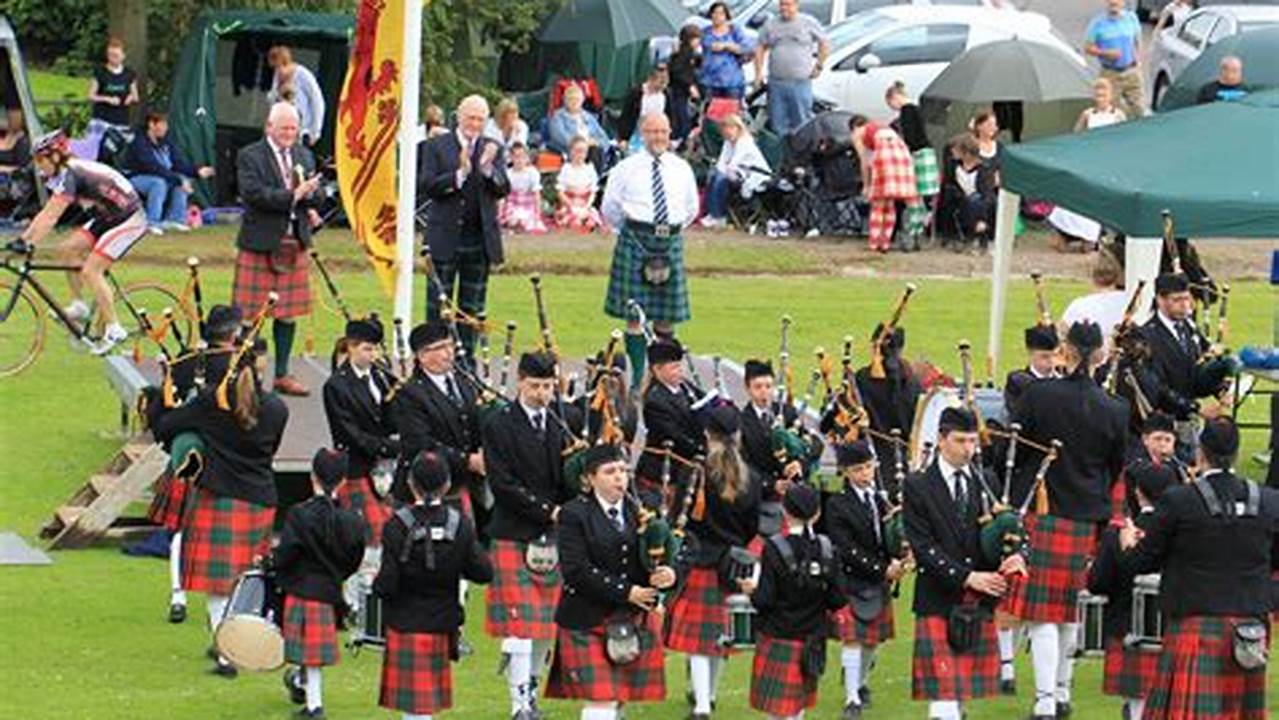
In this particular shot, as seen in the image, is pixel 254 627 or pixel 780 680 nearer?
pixel 780 680

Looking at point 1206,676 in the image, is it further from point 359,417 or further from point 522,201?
point 522,201

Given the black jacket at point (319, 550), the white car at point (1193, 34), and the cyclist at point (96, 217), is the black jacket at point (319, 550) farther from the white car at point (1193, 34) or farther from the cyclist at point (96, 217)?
the white car at point (1193, 34)

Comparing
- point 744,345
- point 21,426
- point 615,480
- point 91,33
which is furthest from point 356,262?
point 615,480

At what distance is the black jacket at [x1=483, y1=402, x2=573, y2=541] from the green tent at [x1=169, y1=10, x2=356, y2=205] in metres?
12.4

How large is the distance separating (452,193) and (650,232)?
1149 mm

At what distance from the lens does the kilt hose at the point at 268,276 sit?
19531 mm

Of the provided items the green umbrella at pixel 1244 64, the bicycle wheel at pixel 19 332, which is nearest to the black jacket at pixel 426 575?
the bicycle wheel at pixel 19 332

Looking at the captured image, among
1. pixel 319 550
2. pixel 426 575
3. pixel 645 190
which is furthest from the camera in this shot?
pixel 645 190

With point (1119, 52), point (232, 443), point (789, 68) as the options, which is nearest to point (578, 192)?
point (789, 68)

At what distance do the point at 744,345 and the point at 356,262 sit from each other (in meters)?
3.62

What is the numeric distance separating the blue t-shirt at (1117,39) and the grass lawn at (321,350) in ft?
13.3

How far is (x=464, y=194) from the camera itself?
19.8m

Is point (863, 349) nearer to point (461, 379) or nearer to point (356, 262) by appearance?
point (356, 262)

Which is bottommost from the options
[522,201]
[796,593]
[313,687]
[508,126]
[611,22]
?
[313,687]
